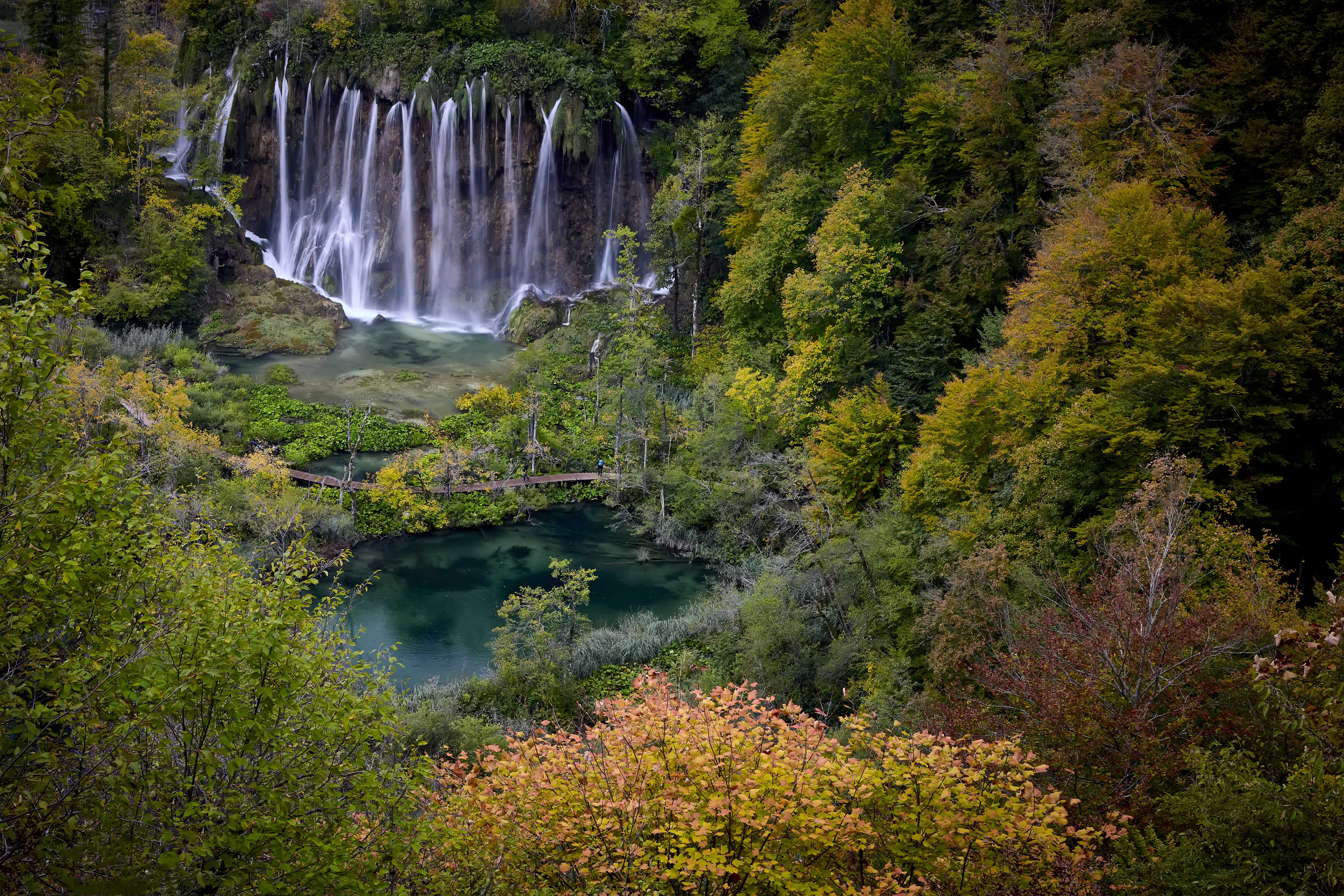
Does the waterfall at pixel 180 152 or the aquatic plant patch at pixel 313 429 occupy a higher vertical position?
the waterfall at pixel 180 152

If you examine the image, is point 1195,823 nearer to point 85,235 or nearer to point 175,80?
point 85,235

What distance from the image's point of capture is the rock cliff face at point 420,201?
4331 cm

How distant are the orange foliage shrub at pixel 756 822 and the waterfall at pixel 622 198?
35.5m

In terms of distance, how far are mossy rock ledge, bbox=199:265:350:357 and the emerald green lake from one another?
15.7 meters

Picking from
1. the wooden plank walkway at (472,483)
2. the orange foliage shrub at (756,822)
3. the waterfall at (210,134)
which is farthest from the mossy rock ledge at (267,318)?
the orange foliage shrub at (756,822)

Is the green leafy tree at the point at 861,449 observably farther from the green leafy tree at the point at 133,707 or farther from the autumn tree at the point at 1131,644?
the green leafy tree at the point at 133,707

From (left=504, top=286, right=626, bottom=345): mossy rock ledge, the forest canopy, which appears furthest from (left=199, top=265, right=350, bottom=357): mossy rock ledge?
(left=504, top=286, right=626, bottom=345): mossy rock ledge

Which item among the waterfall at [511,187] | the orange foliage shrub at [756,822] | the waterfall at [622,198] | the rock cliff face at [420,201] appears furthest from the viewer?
the rock cliff face at [420,201]

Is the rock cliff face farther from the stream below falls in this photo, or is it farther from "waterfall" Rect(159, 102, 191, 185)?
the stream below falls

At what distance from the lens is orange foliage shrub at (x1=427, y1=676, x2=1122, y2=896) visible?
7.97 m

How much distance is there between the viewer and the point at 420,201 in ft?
145

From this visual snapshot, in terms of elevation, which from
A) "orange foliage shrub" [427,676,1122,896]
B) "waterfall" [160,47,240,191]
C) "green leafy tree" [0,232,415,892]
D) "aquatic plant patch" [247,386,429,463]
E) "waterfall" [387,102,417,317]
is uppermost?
"waterfall" [160,47,240,191]

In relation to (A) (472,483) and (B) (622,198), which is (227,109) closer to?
(B) (622,198)

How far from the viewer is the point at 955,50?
90.9 feet
